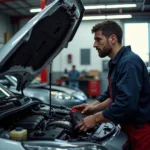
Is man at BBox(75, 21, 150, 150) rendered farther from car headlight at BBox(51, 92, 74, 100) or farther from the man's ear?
car headlight at BBox(51, 92, 74, 100)

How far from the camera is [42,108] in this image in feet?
10.6

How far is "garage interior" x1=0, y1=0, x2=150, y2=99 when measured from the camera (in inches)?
514

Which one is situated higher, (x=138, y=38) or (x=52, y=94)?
(x=138, y=38)

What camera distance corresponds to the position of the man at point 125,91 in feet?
6.75

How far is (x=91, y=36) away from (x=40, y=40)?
11.9m

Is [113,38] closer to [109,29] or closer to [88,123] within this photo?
[109,29]

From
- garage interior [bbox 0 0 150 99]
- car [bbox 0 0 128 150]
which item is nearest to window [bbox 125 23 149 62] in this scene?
garage interior [bbox 0 0 150 99]

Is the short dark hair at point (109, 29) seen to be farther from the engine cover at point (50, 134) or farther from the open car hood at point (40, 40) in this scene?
the engine cover at point (50, 134)

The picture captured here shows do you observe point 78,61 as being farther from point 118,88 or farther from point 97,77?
point 118,88

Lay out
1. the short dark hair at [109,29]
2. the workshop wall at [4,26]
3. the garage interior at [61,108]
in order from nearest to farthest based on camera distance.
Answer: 1. the garage interior at [61,108]
2. the short dark hair at [109,29]
3. the workshop wall at [4,26]

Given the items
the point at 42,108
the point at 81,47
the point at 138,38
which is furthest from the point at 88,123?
the point at 81,47

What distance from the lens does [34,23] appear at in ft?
6.56

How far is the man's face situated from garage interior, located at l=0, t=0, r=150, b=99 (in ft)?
34.3

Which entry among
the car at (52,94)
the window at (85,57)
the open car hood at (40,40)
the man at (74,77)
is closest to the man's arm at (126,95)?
the open car hood at (40,40)
